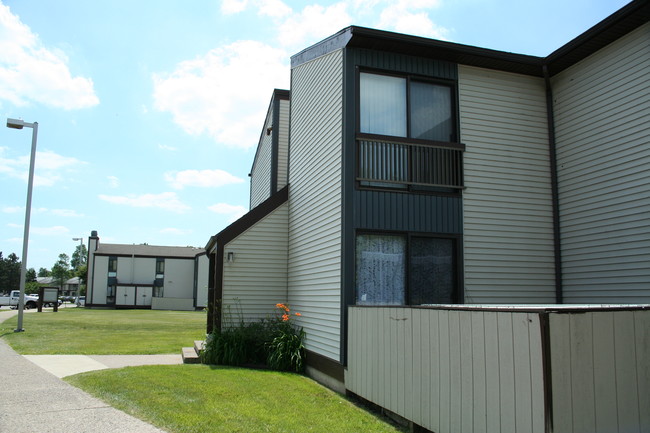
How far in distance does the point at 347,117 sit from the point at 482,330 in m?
4.92

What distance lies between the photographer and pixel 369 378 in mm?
7293

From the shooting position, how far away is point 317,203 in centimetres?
1018

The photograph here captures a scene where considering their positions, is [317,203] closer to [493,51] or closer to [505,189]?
[505,189]

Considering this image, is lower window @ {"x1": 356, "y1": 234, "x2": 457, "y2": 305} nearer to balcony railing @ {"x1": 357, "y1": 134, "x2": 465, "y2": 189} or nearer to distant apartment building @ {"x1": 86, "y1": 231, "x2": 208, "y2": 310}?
balcony railing @ {"x1": 357, "y1": 134, "x2": 465, "y2": 189}

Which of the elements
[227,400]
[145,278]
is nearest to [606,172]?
[227,400]

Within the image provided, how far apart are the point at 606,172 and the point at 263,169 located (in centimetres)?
1083

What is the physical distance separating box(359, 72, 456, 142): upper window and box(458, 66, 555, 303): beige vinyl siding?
337 mm

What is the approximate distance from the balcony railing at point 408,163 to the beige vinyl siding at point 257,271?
3920 mm

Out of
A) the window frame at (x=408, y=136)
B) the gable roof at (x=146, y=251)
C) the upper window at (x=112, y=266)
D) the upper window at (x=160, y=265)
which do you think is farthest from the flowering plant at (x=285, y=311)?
the upper window at (x=112, y=266)

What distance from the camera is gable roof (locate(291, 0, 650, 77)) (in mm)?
8195

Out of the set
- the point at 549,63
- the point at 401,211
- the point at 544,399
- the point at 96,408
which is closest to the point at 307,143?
the point at 401,211

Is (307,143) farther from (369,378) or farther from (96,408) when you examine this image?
(96,408)

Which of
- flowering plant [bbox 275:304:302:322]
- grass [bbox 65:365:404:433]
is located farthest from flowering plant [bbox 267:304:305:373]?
grass [bbox 65:365:404:433]

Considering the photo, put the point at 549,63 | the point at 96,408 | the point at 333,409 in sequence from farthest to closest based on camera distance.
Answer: the point at 549,63 → the point at 333,409 → the point at 96,408
